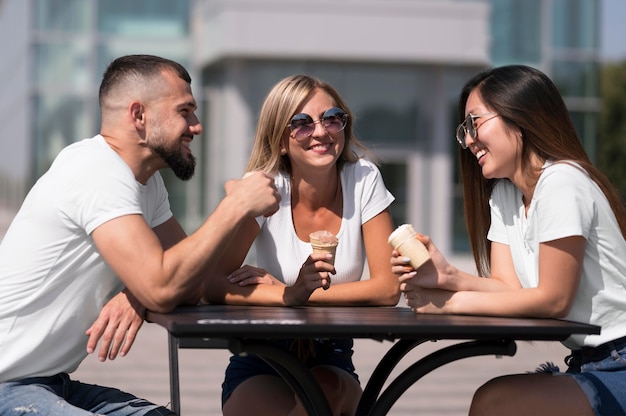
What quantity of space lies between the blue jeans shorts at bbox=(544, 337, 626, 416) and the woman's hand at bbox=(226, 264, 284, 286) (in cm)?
86

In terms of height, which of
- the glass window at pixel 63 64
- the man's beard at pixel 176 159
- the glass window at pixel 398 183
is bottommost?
the glass window at pixel 398 183

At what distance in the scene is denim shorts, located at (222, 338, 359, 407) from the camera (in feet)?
10.6

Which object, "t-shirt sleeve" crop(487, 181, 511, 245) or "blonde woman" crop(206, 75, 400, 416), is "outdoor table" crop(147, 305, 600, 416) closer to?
"blonde woman" crop(206, 75, 400, 416)

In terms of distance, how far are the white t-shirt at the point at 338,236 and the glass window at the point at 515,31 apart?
48.2ft

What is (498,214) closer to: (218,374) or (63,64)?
(218,374)

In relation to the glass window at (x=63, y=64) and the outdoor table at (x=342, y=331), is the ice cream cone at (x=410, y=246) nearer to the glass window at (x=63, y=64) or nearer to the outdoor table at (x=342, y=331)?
the outdoor table at (x=342, y=331)

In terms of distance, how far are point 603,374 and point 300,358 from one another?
100 cm

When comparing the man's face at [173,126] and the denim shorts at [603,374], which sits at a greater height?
the man's face at [173,126]

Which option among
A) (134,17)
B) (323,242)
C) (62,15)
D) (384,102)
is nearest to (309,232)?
(323,242)

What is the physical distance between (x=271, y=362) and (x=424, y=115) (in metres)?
15.7

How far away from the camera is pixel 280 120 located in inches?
135

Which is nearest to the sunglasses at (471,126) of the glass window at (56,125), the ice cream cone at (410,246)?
the ice cream cone at (410,246)

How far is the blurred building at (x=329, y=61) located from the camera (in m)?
17.1

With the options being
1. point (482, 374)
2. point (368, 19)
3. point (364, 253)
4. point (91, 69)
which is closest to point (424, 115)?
point (368, 19)
